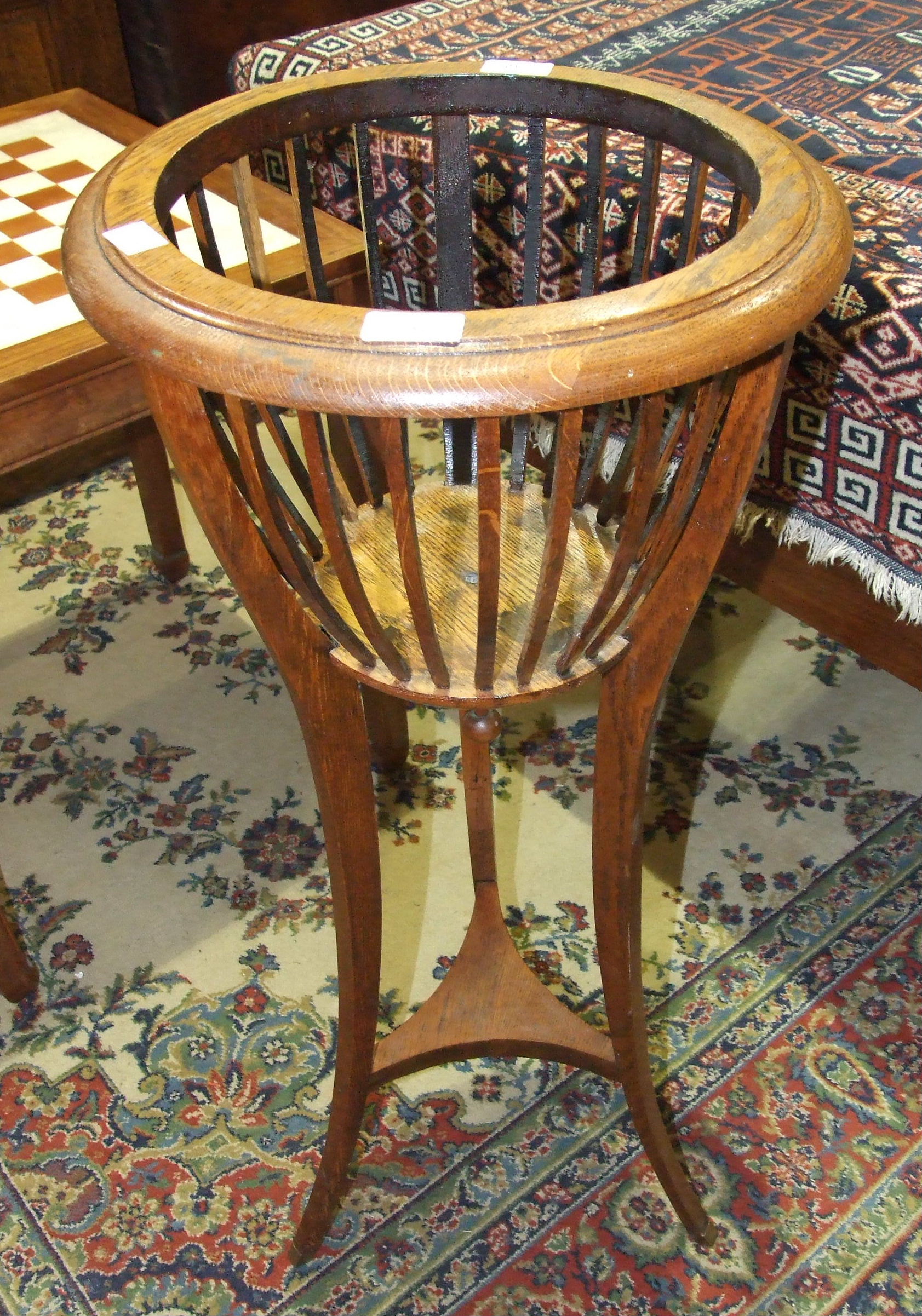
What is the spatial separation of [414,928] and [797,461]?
711mm

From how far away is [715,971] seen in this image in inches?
56.6

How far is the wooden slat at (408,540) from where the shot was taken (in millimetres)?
A: 667

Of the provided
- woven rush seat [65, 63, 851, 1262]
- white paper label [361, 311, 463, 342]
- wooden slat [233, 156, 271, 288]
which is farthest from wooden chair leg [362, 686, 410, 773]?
white paper label [361, 311, 463, 342]

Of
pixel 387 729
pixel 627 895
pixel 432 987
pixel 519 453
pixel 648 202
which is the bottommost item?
pixel 432 987

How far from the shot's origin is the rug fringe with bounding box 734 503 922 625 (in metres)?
1.30

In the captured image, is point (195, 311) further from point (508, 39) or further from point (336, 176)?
point (508, 39)

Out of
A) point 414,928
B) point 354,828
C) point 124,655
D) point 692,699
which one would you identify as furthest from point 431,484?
point 124,655

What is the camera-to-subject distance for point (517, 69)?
97 centimetres

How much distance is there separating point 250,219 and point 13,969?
34.9 inches

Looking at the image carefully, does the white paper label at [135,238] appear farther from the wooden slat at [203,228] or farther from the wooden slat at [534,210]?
the wooden slat at [534,210]

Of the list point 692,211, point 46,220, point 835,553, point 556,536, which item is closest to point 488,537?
point 556,536

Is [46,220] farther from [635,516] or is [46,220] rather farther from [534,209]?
[635,516]

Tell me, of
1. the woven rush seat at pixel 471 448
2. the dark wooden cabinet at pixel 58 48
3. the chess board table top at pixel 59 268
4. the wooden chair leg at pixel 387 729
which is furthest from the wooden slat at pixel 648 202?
the dark wooden cabinet at pixel 58 48

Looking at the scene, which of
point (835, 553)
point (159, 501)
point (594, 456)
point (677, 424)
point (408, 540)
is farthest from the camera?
point (159, 501)
